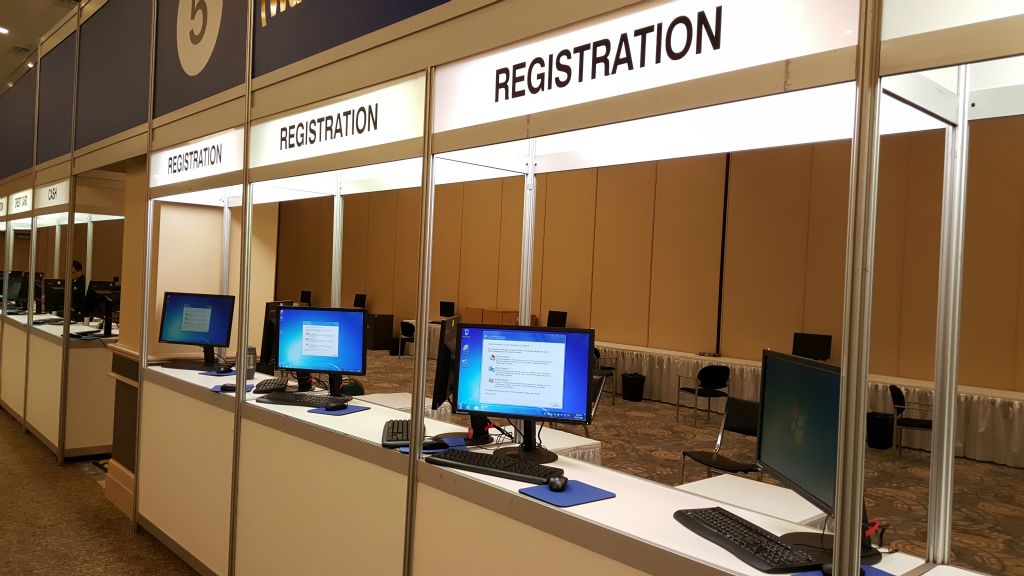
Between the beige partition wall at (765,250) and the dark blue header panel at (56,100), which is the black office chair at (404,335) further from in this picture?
the dark blue header panel at (56,100)

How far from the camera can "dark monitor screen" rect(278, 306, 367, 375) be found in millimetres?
3424

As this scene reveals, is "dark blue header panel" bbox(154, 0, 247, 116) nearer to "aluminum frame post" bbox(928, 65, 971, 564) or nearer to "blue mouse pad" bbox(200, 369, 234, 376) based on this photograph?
"blue mouse pad" bbox(200, 369, 234, 376)

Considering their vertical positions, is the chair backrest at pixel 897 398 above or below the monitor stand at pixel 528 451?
below

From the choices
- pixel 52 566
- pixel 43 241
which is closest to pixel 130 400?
pixel 52 566

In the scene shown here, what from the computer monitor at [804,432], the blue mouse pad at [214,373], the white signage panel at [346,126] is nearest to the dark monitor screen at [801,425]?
the computer monitor at [804,432]

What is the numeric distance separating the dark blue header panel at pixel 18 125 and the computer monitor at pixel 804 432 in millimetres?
8077

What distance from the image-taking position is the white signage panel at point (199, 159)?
360 centimetres

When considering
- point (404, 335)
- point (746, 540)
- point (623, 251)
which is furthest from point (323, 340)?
point (404, 335)

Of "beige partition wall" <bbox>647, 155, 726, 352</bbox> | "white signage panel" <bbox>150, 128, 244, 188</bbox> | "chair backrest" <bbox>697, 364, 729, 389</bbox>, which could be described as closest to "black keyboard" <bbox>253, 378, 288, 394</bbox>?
"white signage panel" <bbox>150, 128, 244, 188</bbox>

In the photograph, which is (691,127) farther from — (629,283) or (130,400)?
(629,283)

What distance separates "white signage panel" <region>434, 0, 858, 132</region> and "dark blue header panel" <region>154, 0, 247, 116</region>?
5.90ft

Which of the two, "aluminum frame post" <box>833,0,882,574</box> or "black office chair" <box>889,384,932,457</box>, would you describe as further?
"black office chair" <box>889,384,932,457</box>

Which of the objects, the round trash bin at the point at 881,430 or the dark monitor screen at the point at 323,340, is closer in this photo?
the dark monitor screen at the point at 323,340

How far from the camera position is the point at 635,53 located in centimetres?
180
